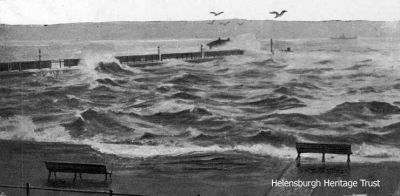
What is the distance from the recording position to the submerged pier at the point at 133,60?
8039mm

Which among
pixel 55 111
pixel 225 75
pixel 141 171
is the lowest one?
pixel 141 171

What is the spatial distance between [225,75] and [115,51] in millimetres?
1828

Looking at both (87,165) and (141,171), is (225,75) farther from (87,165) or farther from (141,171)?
(87,165)

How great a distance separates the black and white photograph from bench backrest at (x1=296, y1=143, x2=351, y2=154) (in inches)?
0.7

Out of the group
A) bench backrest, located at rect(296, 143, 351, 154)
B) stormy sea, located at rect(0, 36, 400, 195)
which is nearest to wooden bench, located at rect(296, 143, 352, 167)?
bench backrest, located at rect(296, 143, 351, 154)

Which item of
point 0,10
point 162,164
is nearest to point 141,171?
point 162,164

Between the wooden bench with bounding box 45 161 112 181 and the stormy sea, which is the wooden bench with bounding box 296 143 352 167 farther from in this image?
the wooden bench with bounding box 45 161 112 181

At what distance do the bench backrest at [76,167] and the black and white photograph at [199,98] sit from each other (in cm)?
2

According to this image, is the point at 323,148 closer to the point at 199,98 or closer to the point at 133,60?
the point at 199,98

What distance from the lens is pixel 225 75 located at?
7961 millimetres

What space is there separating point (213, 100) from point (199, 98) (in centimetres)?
23

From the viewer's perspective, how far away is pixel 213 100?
25.9ft

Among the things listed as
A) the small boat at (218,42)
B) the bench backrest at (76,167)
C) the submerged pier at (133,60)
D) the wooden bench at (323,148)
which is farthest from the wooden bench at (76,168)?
the wooden bench at (323,148)

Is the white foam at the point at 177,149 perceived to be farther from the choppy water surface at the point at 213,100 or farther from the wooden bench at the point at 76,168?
the wooden bench at the point at 76,168
